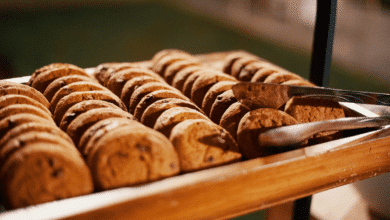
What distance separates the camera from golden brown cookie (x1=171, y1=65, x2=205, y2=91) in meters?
1.36

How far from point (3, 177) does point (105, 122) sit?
260mm

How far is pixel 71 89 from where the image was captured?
1113mm

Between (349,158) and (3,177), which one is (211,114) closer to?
(349,158)

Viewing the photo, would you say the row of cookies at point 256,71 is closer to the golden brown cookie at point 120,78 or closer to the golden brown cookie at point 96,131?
the golden brown cookie at point 120,78

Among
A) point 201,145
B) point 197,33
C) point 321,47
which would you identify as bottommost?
point 197,33

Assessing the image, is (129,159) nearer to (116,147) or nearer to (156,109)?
(116,147)

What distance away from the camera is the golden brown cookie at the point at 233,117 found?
3.31 feet

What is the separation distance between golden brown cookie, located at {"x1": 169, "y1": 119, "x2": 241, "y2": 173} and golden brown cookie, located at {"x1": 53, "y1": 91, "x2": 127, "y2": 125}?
29 centimetres

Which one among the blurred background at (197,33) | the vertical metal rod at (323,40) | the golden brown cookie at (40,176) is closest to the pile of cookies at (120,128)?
the golden brown cookie at (40,176)

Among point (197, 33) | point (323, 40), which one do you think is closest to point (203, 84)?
point (323, 40)

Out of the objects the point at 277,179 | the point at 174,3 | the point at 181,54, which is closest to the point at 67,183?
the point at 277,179

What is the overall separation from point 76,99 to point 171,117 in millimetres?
336

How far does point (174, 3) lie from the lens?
8.02 metres

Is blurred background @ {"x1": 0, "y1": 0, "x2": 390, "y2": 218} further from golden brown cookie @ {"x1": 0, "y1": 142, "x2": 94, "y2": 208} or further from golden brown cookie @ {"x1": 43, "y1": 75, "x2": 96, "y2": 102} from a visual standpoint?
golden brown cookie @ {"x1": 0, "y1": 142, "x2": 94, "y2": 208}
